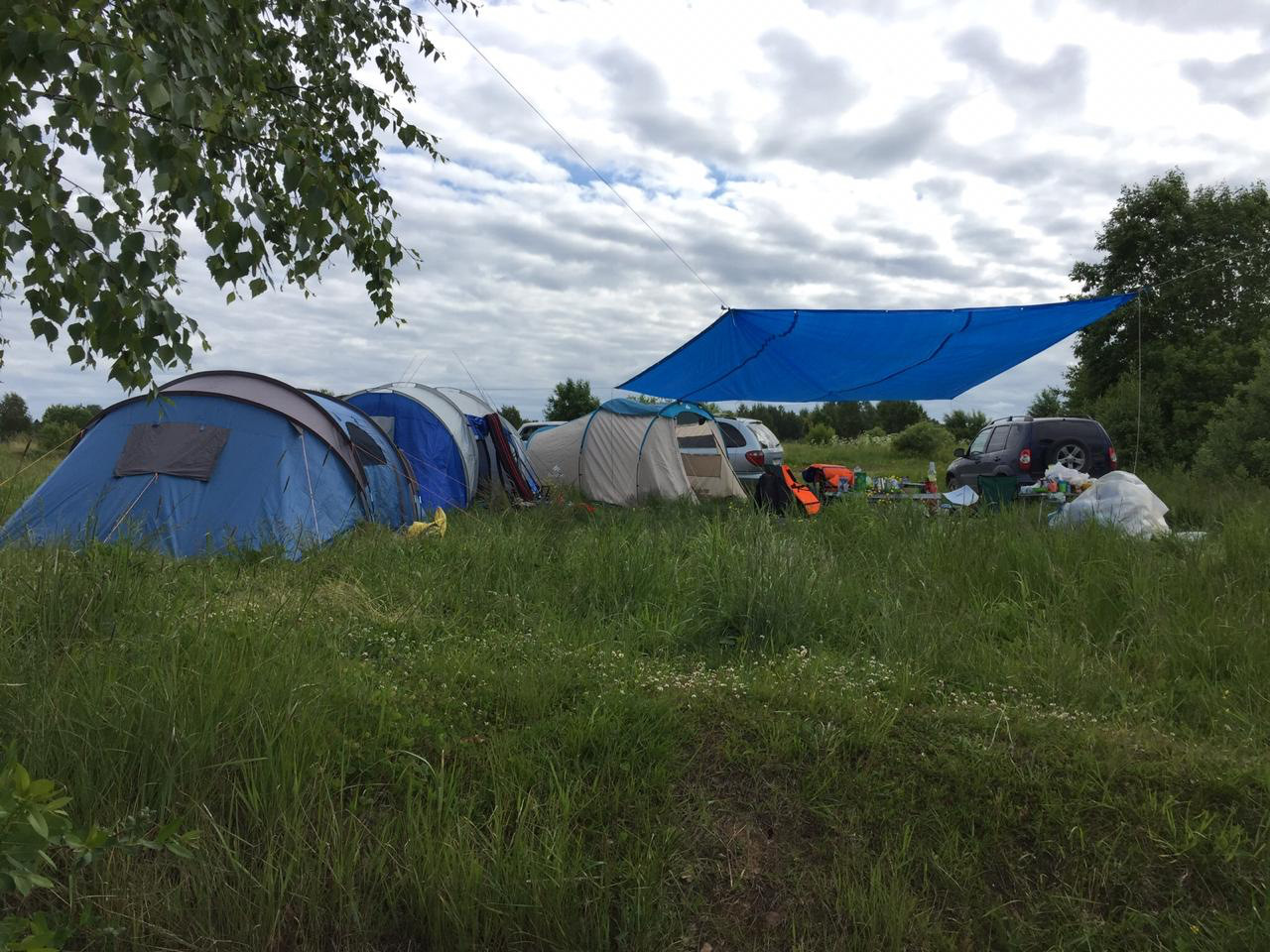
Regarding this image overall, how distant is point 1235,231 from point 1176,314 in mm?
2268

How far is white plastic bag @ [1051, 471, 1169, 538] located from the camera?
6.71 meters

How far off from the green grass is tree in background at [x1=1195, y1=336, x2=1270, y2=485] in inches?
271

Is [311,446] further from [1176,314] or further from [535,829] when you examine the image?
[1176,314]

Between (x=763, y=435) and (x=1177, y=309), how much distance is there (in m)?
12.1

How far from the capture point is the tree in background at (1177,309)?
18938 millimetres

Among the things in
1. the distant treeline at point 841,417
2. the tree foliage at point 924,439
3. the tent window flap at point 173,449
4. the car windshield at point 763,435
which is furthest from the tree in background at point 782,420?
the tent window flap at point 173,449

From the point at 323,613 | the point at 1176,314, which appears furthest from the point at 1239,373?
the point at 323,613

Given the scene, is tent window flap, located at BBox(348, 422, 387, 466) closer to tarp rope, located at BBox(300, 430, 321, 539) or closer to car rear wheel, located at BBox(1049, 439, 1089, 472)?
tarp rope, located at BBox(300, 430, 321, 539)

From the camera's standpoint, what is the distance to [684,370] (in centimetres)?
1087

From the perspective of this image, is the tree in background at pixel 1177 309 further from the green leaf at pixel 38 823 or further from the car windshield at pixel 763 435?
the green leaf at pixel 38 823

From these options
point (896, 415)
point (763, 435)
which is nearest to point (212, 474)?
point (763, 435)

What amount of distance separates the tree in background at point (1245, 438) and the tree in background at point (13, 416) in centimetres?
3328

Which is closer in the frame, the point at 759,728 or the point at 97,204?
the point at 97,204

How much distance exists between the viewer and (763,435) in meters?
18.3
